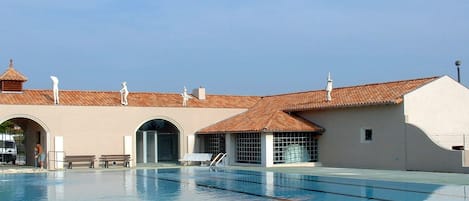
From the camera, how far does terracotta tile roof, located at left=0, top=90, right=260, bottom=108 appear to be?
32438 millimetres

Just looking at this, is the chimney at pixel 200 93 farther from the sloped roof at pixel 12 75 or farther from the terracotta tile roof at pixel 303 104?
the sloped roof at pixel 12 75

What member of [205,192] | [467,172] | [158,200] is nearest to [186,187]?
[205,192]

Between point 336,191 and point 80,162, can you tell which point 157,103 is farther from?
point 336,191

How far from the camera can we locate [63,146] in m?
32.2

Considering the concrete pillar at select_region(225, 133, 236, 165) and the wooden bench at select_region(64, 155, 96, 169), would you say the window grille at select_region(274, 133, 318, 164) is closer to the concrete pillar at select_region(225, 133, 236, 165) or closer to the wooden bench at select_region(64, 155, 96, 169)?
the concrete pillar at select_region(225, 133, 236, 165)

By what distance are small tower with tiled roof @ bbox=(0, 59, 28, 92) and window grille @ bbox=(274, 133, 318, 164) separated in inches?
561

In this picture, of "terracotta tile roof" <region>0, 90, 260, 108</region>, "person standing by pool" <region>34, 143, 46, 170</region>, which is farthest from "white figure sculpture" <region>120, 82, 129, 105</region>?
"person standing by pool" <region>34, 143, 46, 170</region>

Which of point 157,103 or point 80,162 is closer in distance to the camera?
point 80,162

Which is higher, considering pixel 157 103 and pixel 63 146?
pixel 157 103

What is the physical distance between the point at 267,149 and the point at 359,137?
15.3ft

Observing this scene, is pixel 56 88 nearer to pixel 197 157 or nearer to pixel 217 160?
pixel 197 157

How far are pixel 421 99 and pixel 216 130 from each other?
470 inches

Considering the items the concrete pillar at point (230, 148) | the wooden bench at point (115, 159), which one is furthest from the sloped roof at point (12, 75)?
the concrete pillar at point (230, 148)

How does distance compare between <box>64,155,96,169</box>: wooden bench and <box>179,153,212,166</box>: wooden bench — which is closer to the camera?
<box>64,155,96,169</box>: wooden bench
